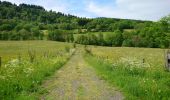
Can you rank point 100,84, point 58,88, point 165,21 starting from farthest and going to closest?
point 165,21
point 100,84
point 58,88

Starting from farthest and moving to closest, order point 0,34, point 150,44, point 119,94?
1. point 0,34
2. point 150,44
3. point 119,94

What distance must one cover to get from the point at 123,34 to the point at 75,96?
463 feet

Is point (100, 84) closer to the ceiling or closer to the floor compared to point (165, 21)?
closer to the floor

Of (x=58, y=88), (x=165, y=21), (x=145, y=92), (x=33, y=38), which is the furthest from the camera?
(x=33, y=38)

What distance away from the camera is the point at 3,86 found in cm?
1302

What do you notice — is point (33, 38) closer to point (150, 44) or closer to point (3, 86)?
point (150, 44)

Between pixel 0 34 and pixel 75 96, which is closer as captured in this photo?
pixel 75 96

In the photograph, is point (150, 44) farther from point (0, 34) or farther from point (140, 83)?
point (140, 83)

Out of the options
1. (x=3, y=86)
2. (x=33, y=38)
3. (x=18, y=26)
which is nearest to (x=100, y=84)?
(x=3, y=86)

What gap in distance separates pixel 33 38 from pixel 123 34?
1673 inches

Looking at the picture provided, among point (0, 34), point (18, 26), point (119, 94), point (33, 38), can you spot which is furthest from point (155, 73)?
point (18, 26)

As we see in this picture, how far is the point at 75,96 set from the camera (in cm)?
1307

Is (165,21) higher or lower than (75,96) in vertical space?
higher

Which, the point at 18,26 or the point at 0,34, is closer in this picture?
the point at 0,34
